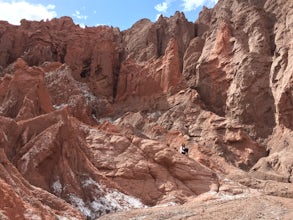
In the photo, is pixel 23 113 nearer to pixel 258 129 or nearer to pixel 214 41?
pixel 258 129

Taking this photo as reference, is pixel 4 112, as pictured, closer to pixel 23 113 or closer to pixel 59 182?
pixel 23 113

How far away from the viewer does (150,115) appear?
55906mm

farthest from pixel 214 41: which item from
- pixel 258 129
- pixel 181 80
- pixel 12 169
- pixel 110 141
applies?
pixel 12 169

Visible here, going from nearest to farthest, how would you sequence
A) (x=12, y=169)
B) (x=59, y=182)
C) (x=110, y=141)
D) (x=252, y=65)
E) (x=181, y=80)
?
(x=12, y=169) → (x=59, y=182) → (x=110, y=141) → (x=252, y=65) → (x=181, y=80)

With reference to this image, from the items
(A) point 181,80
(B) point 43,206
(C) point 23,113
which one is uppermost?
(A) point 181,80

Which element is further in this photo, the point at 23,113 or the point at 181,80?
the point at 181,80

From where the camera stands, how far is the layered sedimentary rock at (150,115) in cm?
2588

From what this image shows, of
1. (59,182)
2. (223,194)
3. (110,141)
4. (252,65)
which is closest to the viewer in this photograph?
(59,182)

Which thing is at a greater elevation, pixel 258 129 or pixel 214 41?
→ pixel 214 41

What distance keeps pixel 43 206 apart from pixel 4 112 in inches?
678

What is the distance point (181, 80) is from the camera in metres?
59.4

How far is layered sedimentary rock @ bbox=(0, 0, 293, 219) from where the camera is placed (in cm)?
2588

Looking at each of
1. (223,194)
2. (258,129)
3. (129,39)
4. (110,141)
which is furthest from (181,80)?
(223,194)

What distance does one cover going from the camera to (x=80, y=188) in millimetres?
26234
